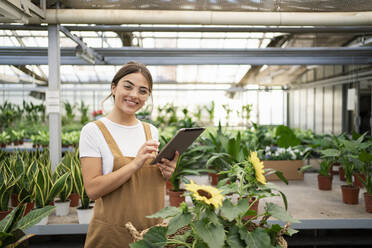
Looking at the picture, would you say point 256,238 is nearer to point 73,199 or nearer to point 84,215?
point 84,215

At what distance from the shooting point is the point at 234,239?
841 mm

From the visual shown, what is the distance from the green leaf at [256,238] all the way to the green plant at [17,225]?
54 centimetres

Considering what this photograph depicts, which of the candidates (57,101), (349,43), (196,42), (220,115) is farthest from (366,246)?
(196,42)

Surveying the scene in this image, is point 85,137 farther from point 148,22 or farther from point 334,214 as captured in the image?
point 334,214

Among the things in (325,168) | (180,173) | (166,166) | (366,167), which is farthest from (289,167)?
(166,166)

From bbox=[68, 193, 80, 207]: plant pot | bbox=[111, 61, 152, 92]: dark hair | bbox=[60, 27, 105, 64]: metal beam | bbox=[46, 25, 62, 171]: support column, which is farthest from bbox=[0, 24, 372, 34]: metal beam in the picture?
bbox=[111, 61, 152, 92]: dark hair

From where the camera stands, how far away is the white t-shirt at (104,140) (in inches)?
46.5

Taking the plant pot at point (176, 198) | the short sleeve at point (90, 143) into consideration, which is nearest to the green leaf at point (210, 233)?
the short sleeve at point (90, 143)

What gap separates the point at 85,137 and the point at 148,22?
1.68 metres

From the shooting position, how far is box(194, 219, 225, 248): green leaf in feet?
2.44

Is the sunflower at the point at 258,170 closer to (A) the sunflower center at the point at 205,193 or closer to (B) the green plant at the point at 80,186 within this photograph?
(A) the sunflower center at the point at 205,193

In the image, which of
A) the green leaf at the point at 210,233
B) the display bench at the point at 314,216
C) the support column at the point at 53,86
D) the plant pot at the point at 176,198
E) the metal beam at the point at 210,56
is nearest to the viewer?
the green leaf at the point at 210,233

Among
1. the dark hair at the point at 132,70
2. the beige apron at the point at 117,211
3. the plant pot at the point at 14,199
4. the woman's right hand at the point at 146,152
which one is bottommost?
the plant pot at the point at 14,199

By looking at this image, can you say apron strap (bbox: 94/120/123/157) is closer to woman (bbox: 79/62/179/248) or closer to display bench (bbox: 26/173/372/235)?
woman (bbox: 79/62/179/248)
